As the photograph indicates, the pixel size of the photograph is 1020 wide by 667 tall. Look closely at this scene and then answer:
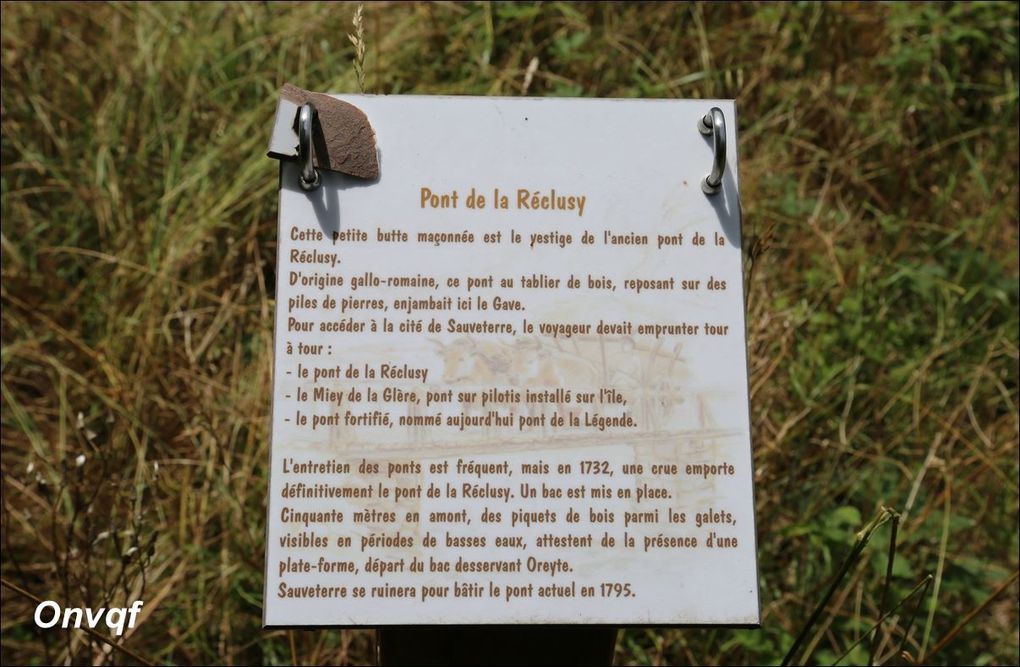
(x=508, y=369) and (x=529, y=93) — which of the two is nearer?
(x=508, y=369)

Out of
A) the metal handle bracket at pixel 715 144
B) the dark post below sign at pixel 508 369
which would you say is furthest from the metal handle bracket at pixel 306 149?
the metal handle bracket at pixel 715 144

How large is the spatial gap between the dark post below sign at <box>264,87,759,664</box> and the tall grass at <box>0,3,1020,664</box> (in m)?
0.44

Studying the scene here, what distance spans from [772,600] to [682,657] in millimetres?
272

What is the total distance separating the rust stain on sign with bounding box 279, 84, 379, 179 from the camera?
1.56m

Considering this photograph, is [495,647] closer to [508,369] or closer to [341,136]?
[508,369]

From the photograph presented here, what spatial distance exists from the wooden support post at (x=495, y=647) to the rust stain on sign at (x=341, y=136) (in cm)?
85

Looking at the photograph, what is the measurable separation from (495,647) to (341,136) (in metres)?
0.97

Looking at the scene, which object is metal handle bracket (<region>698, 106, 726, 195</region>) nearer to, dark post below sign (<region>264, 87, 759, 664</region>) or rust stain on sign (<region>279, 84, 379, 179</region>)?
dark post below sign (<region>264, 87, 759, 664</region>)

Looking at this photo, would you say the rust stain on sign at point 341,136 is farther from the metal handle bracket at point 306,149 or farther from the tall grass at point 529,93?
the tall grass at point 529,93

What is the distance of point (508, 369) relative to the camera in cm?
158

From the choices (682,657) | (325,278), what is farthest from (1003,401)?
(325,278)

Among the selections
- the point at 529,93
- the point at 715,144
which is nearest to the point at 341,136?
the point at 715,144

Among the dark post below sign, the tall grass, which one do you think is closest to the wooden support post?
the dark post below sign

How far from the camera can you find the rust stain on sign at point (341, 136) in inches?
61.3
